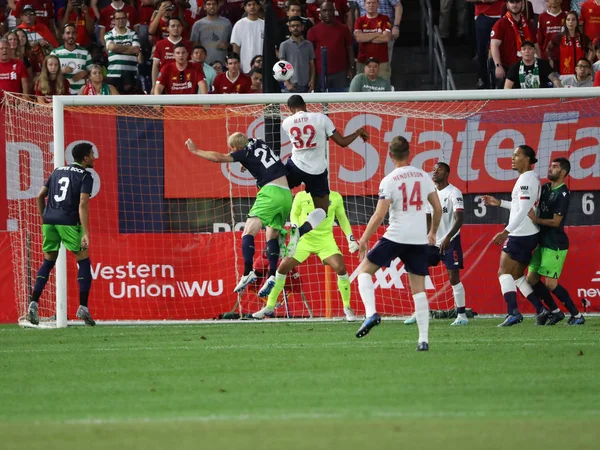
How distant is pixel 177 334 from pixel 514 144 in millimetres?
6689

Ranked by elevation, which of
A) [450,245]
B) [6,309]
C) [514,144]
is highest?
[514,144]

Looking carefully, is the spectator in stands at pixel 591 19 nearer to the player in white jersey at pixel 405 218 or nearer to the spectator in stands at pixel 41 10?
the spectator in stands at pixel 41 10

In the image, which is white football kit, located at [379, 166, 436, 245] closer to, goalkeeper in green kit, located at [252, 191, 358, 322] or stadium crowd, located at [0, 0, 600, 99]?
goalkeeper in green kit, located at [252, 191, 358, 322]

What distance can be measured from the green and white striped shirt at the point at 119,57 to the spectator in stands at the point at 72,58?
41 centimetres

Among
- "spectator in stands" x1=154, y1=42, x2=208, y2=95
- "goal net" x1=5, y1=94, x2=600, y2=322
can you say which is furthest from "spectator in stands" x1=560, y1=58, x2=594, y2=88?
"spectator in stands" x1=154, y1=42, x2=208, y2=95

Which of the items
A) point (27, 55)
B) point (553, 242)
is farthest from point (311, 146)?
point (27, 55)

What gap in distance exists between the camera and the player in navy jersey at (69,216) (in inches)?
630

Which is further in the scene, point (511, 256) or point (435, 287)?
point (435, 287)

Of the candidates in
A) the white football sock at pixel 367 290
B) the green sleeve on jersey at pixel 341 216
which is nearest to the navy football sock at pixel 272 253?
the green sleeve on jersey at pixel 341 216

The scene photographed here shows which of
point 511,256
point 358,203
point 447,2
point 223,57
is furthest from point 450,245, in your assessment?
point 447,2

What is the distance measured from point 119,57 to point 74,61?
783 millimetres

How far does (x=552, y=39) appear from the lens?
20422 millimetres

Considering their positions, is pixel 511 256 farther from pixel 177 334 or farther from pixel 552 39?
pixel 552 39

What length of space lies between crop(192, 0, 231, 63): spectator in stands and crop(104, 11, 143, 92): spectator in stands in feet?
3.87
